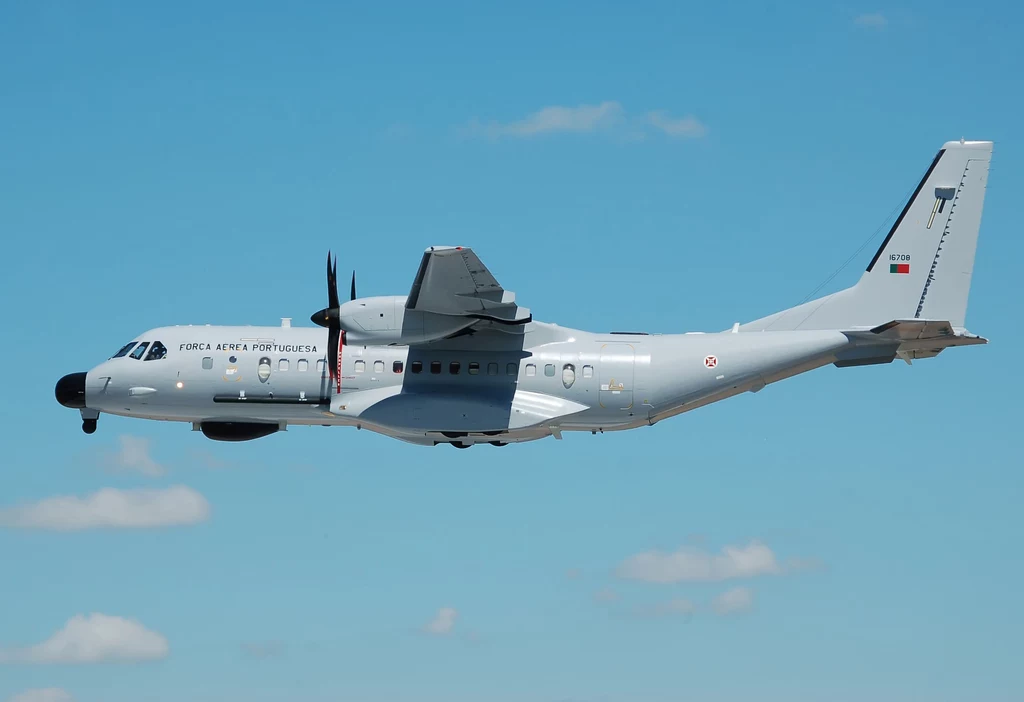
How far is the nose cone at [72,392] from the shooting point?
3111 centimetres

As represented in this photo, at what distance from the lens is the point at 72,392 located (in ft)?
102

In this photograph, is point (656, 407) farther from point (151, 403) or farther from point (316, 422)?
point (151, 403)

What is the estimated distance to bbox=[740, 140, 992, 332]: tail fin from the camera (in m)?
30.6

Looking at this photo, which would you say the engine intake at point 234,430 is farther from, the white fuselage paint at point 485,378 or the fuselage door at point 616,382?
the fuselage door at point 616,382

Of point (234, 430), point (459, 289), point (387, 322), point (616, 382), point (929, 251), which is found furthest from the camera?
point (234, 430)

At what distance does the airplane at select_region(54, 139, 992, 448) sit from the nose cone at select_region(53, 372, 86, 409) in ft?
0.11

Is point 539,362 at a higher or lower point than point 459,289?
lower

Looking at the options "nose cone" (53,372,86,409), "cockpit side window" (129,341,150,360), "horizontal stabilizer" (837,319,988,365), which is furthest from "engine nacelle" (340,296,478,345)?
"horizontal stabilizer" (837,319,988,365)

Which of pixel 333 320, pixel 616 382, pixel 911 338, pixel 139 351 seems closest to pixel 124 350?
pixel 139 351

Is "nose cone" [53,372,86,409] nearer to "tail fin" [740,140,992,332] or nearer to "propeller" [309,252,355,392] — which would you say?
"propeller" [309,252,355,392]

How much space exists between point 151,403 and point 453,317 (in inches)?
322

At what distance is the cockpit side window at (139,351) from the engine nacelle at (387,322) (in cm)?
618

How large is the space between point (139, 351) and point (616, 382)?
38.5ft

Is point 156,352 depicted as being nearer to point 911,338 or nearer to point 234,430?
point 234,430
